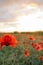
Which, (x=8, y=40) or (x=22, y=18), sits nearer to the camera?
(x=8, y=40)

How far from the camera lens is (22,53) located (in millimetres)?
979

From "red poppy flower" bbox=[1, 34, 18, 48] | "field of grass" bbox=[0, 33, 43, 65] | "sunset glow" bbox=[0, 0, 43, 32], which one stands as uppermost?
"sunset glow" bbox=[0, 0, 43, 32]

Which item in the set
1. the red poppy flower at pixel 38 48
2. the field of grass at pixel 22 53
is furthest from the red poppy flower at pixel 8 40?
the red poppy flower at pixel 38 48

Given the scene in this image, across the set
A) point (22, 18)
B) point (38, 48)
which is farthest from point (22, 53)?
point (22, 18)

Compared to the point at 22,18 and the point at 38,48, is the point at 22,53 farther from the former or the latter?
the point at 22,18

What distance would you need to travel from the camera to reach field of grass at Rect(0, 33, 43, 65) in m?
0.95

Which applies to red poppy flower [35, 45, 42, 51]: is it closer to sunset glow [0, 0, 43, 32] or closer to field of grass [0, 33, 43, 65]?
field of grass [0, 33, 43, 65]

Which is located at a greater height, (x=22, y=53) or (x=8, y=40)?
(x=8, y=40)

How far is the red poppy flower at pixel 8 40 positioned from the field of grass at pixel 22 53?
3 centimetres

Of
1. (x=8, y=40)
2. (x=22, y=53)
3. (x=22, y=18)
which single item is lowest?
(x=22, y=53)

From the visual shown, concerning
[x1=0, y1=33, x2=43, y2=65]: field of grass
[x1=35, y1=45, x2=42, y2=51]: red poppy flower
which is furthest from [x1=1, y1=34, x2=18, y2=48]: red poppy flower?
[x1=35, y1=45, x2=42, y2=51]: red poppy flower

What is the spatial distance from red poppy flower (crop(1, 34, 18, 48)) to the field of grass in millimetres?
33

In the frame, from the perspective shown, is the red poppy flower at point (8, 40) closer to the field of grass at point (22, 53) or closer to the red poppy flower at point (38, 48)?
the field of grass at point (22, 53)

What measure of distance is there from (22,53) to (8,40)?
17cm
